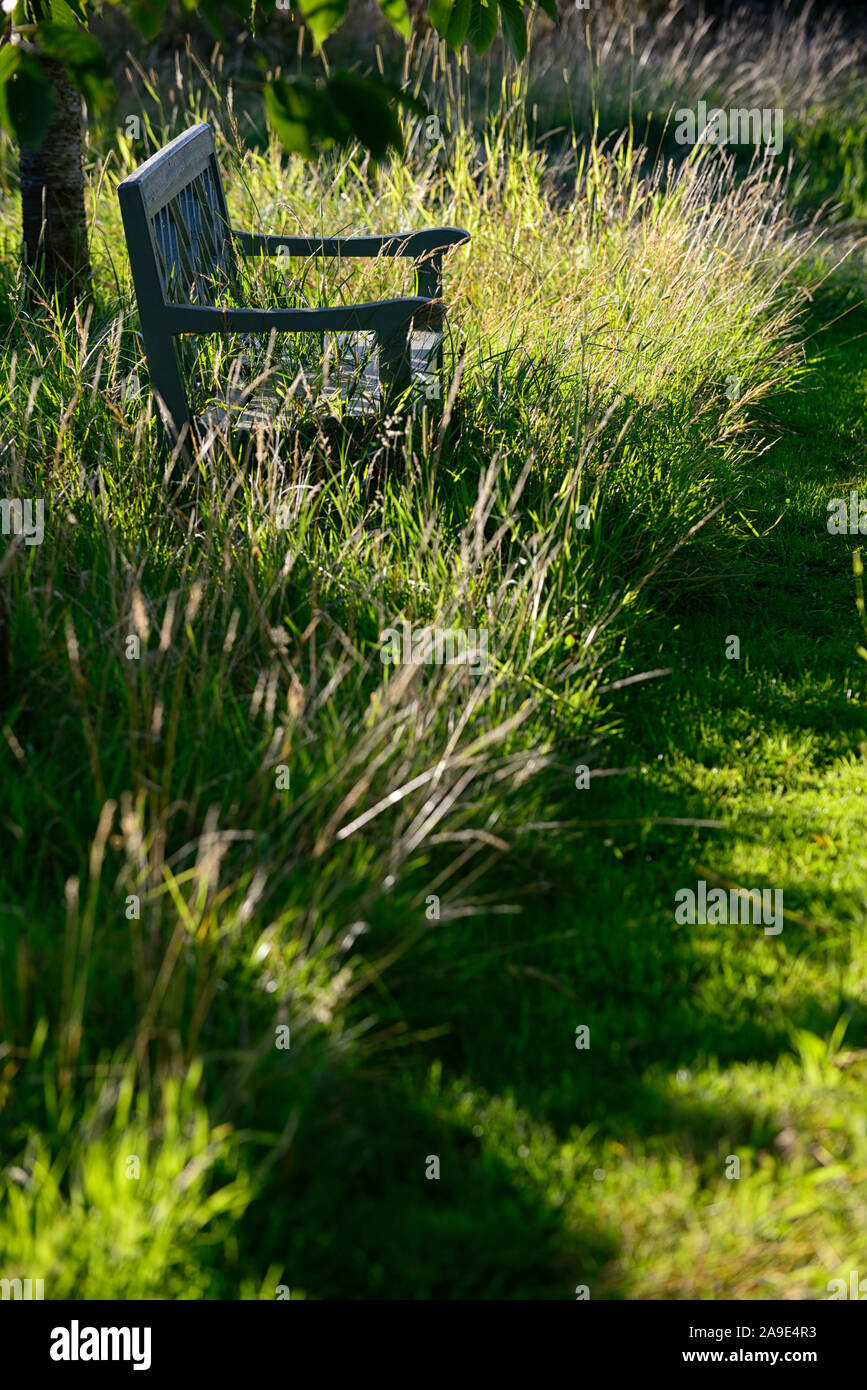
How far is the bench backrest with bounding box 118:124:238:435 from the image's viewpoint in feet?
12.3

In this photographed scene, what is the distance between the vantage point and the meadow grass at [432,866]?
1958 millimetres

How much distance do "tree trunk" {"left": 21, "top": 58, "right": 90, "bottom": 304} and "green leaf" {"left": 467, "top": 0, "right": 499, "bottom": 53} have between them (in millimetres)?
2801

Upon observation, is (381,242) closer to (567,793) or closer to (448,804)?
(567,793)

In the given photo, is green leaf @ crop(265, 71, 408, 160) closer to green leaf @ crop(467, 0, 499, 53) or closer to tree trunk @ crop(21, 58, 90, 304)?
green leaf @ crop(467, 0, 499, 53)

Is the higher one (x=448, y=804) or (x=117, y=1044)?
(x=448, y=804)

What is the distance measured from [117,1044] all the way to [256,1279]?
0.46 metres

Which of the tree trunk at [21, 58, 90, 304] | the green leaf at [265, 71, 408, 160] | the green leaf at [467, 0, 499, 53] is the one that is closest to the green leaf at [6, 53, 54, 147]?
the green leaf at [265, 71, 408, 160]

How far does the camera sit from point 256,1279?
74.5 inches

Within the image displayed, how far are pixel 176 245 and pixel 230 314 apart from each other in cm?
80

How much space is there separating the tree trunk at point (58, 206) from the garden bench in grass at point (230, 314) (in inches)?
21.8

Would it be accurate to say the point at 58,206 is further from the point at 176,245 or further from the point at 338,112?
the point at 338,112

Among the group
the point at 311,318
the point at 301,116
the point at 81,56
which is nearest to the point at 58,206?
the point at 311,318

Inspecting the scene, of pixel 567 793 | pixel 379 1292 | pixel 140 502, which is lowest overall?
pixel 379 1292

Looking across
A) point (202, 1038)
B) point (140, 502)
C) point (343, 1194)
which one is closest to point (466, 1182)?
point (343, 1194)
